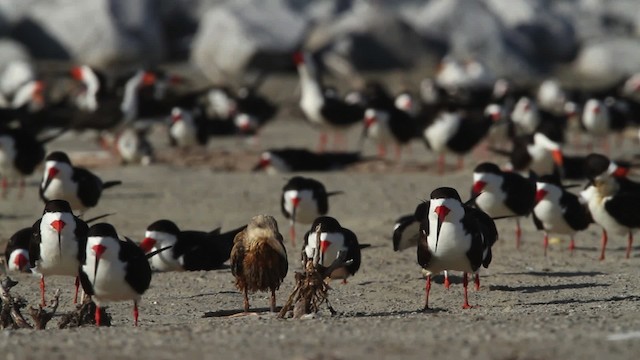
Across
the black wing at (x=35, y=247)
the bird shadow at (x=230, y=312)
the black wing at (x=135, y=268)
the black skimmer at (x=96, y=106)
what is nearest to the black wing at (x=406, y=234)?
the bird shadow at (x=230, y=312)

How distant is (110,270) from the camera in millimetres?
8602

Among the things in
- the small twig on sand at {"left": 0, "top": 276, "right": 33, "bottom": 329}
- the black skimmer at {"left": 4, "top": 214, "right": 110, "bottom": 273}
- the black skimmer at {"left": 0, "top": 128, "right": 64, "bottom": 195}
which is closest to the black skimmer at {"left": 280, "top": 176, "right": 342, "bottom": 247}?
the black skimmer at {"left": 4, "top": 214, "right": 110, "bottom": 273}

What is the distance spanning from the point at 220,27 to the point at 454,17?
6.59 metres

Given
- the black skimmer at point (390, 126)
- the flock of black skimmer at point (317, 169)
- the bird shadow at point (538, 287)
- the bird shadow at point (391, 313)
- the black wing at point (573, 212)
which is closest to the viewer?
the bird shadow at point (391, 313)

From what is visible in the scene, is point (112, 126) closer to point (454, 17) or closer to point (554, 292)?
point (554, 292)

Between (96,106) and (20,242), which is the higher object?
(96,106)

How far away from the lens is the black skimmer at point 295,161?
18.2 metres

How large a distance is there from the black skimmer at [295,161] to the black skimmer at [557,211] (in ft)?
21.3

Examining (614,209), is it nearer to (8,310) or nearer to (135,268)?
(135,268)

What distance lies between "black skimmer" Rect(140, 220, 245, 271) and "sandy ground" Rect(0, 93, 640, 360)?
117mm

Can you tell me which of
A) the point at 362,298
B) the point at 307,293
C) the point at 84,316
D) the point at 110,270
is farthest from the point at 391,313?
the point at 84,316

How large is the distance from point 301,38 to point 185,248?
21407mm

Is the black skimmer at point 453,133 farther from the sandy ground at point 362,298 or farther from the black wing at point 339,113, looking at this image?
the black wing at point 339,113

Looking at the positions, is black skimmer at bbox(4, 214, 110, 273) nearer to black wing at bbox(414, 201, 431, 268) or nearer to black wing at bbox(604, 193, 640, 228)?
black wing at bbox(414, 201, 431, 268)
